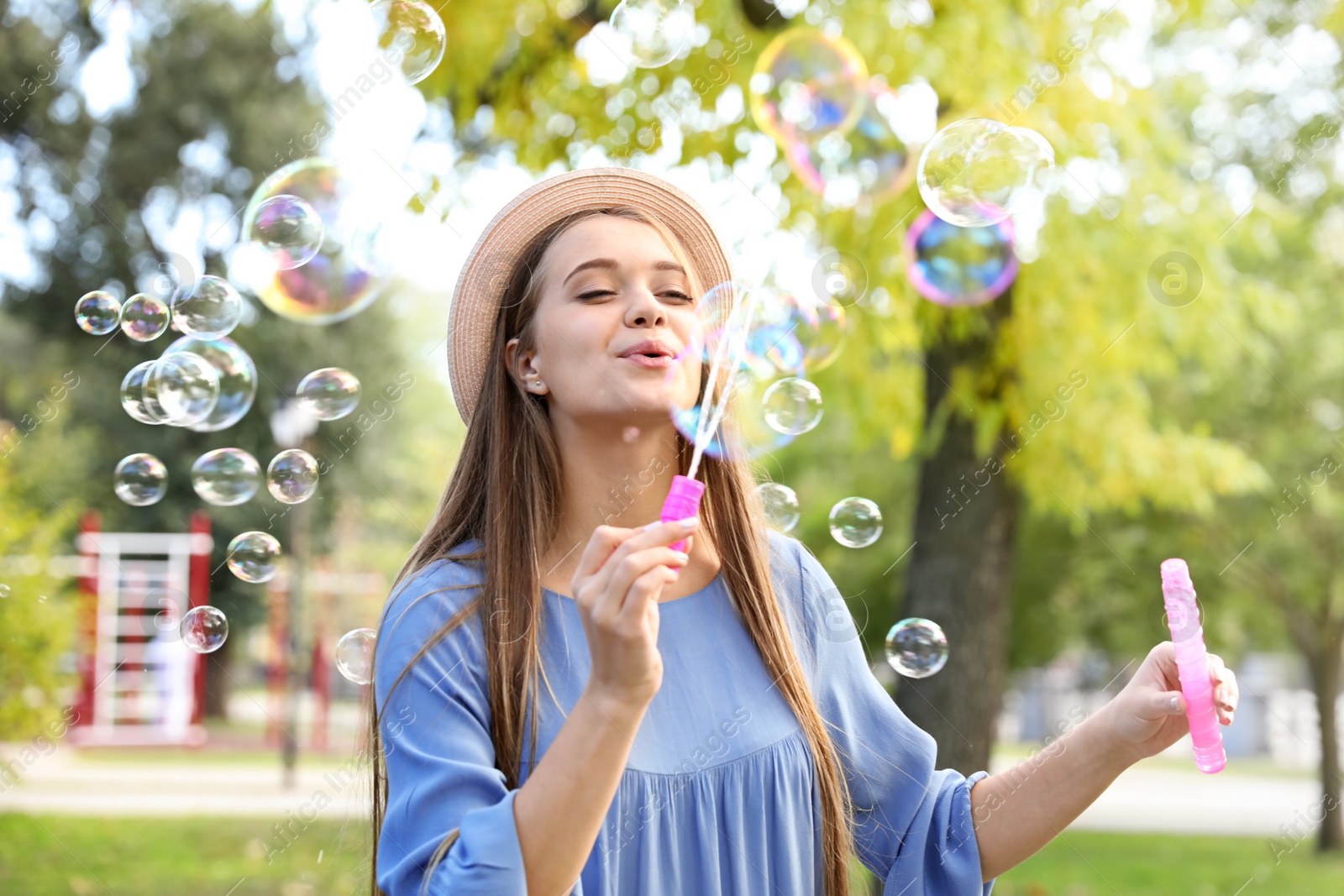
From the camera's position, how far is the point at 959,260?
4.39 meters

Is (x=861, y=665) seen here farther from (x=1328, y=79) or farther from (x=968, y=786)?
(x=1328, y=79)

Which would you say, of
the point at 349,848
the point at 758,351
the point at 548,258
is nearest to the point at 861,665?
the point at 548,258

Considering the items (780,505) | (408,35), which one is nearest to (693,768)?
(780,505)

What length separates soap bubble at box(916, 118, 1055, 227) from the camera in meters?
3.22

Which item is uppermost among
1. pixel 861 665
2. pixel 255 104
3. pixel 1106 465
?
pixel 255 104

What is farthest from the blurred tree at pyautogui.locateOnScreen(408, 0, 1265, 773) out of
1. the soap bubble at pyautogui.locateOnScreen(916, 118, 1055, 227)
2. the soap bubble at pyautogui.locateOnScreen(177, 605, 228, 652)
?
the soap bubble at pyautogui.locateOnScreen(177, 605, 228, 652)

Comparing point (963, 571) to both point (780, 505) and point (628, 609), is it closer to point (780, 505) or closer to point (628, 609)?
point (780, 505)

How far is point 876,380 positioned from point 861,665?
3969 mm

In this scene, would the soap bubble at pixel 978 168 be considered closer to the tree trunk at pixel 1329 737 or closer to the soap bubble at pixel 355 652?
the soap bubble at pixel 355 652

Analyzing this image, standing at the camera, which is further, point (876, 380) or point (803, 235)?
point (876, 380)

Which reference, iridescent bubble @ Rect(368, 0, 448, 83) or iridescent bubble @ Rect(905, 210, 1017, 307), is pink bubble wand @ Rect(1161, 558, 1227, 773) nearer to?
iridescent bubble @ Rect(905, 210, 1017, 307)

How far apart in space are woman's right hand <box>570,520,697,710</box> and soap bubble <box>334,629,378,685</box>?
1.12 metres

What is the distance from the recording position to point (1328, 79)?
400 inches

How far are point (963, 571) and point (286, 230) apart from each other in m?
3.36
